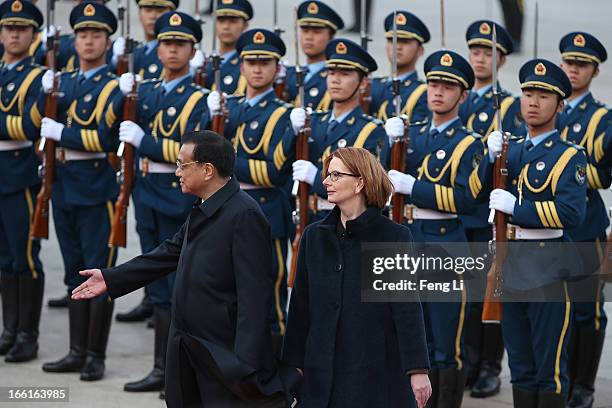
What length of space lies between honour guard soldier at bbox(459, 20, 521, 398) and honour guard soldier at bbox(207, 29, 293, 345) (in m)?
0.98

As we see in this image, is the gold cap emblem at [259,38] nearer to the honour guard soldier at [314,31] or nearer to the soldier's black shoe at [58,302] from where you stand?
the honour guard soldier at [314,31]

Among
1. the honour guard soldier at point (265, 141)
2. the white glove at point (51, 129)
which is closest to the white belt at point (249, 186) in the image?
the honour guard soldier at point (265, 141)

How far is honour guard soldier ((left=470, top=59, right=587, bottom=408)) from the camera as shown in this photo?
7.04 m

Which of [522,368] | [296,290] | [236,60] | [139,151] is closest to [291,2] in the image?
[236,60]

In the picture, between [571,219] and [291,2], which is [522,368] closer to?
[571,219]

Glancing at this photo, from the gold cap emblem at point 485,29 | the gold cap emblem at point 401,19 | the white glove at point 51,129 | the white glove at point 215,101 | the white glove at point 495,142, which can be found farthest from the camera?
the gold cap emblem at point 401,19

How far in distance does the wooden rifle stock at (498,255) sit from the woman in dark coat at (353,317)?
1692mm

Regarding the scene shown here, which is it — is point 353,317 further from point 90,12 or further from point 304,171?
point 90,12

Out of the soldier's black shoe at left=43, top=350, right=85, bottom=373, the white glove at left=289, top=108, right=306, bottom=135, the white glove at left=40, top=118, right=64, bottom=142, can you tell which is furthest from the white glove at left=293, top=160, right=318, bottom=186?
the soldier's black shoe at left=43, top=350, right=85, bottom=373

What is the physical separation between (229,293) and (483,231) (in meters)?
2.96

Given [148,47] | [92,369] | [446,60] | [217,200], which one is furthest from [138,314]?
[217,200]

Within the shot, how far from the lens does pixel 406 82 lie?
912 centimetres

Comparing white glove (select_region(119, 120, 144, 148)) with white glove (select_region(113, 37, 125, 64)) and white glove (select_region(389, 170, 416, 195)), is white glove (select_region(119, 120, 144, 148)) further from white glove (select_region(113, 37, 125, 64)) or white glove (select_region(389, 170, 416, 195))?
white glove (select_region(113, 37, 125, 64))

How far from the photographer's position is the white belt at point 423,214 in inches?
294
